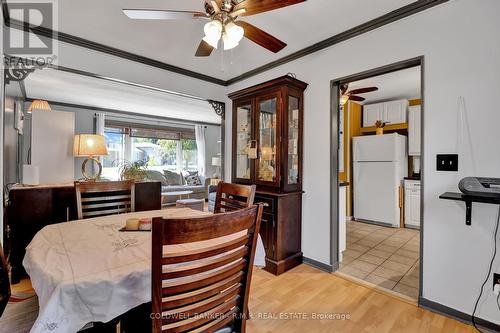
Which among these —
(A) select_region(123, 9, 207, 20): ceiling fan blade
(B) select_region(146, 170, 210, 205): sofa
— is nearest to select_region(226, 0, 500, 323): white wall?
(A) select_region(123, 9, 207, 20): ceiling fan blade

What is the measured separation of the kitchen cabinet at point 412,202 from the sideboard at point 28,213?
4.99 m

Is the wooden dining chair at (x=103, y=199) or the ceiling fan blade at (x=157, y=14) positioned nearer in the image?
the ceiling fan blade at (x=157, y=14)

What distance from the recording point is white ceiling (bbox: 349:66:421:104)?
136 inches

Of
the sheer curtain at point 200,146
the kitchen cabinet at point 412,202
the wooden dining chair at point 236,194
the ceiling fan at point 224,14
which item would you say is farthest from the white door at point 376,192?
the sheer curtain at point 200,146

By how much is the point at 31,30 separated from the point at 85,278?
2772 millimetres

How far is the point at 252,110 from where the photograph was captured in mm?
2936

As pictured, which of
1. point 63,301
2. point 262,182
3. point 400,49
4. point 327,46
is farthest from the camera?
point 262,182

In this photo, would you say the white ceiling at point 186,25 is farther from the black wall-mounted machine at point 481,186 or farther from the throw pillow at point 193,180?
the throw pillow at point 193,180

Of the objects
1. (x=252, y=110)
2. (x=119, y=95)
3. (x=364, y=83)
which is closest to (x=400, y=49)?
(x=252, y=110)

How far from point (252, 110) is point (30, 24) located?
2.33 meters

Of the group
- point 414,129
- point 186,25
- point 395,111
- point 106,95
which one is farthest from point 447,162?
point 106,95

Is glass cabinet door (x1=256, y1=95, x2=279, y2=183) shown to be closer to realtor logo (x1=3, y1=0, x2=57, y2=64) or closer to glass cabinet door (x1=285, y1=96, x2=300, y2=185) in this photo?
glass cabinet door (x1=285, y1=96, x2=300, y2=185)

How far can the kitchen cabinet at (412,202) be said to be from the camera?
13.6 ft

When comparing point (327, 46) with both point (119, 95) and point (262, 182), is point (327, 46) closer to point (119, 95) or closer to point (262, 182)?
point (262, 182)
